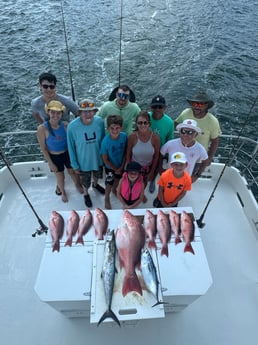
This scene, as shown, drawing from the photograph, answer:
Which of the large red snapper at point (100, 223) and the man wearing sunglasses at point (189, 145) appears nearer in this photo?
the large red snapper at point (100, 223)

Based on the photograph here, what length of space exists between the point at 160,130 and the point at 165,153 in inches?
15.6

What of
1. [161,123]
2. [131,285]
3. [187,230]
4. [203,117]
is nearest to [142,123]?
[161,123]

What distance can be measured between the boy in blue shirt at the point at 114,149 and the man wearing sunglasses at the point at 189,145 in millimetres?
648

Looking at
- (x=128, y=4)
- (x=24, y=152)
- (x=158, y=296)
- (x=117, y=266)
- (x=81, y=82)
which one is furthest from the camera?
(x=128, y=4)

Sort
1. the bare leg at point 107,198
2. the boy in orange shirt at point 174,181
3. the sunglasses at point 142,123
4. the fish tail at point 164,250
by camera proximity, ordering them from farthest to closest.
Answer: the bare leg at point 107,198 < the sunglasses at point 142,123 < the boy in orange shirt at point 174,181 < the fish tail at point 164,250

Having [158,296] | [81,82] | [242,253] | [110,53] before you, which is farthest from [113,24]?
[158,296]

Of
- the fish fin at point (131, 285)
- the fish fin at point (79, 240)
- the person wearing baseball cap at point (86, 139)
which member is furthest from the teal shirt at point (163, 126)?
the fish fin at point (131, 285)

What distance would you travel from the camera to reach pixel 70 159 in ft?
14.8

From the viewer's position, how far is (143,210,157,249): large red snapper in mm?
3106

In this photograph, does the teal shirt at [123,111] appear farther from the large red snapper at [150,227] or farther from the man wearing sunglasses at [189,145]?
the large red snapper at [150,227]

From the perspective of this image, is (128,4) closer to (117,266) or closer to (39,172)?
(39,172)

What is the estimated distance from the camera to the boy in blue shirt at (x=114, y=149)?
4.00m

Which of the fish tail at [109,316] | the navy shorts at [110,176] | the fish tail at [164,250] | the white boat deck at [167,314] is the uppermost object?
the fish tail at [164,250]

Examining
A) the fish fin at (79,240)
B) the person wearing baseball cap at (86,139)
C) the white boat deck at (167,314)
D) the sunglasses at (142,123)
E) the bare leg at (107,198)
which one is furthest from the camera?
the bare leg at (107,198)
